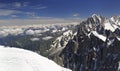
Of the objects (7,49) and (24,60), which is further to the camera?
(7,49)

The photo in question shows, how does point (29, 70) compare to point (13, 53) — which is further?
point (13, 53)

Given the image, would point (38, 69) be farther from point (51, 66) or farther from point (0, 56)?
point (0, 56)

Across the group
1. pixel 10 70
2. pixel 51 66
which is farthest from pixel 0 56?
pixel 51 66

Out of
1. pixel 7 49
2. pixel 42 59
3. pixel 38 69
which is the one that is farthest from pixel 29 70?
pixel 7 49

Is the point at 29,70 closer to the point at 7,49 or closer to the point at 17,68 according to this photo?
the point at 17,68

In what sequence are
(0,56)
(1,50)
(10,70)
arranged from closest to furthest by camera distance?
(10,70)
(0,56)
(1,50)

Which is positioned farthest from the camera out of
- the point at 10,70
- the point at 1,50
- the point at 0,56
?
the point at 1,50
